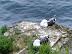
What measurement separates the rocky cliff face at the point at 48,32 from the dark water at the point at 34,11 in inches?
101

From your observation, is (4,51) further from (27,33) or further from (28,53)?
(27,33)

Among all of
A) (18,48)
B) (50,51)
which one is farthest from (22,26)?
(50,51)

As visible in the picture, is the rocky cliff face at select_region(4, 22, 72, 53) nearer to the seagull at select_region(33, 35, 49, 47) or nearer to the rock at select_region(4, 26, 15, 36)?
the rock at select_region(4, 26, 15, 36)

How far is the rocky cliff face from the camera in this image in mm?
7447

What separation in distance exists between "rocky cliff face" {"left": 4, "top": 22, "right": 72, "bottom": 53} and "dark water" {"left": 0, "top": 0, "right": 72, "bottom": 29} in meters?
2.56

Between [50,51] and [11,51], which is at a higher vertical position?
[50,51]

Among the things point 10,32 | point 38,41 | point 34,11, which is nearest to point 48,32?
point 38,41

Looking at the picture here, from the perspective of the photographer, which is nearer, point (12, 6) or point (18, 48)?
point (18, 48)

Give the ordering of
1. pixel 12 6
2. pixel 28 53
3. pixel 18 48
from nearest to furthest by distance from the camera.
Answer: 1. pixel 28 53
2. pixel 18 48
3. pixel 12 6

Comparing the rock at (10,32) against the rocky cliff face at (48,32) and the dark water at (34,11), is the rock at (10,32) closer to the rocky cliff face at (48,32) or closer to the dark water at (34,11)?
the rocky cliff face at (48,32)

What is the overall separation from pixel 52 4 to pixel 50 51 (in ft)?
27.6

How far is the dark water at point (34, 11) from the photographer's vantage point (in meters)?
11.6

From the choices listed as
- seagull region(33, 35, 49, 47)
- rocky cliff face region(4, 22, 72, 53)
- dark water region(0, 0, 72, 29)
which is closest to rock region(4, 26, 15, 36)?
rocky cliff face region(4, 22, 72, 53)

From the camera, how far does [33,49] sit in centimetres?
655
